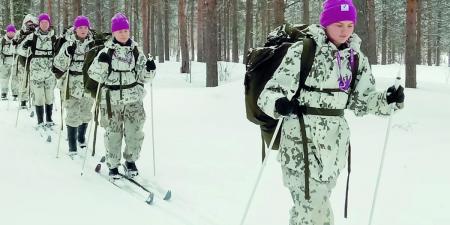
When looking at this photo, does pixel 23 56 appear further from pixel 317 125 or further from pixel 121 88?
pixel 317 125

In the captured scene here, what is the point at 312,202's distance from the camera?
3654 millimetres

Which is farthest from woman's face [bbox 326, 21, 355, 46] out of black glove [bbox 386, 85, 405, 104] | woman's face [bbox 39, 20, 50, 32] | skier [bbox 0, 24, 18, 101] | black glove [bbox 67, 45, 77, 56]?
skier [bbox 0, 24, 18, 101]

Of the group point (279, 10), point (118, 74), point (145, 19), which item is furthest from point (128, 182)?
point (145, 19)

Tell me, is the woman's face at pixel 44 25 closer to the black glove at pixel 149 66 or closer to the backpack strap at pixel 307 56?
the black glove at pixel 149 66

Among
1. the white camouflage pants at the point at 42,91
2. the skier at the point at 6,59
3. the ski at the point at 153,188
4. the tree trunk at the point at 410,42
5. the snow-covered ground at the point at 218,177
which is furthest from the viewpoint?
the skier at the point at 6,59

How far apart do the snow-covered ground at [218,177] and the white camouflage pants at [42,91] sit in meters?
0.73

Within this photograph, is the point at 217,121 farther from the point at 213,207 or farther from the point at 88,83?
the point at 213,207

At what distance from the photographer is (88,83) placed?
6.82m

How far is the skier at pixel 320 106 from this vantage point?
A: 3588mm

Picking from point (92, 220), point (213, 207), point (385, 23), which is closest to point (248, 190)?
point (213, 207)

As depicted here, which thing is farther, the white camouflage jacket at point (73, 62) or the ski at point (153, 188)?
the white camouflage jacket at point (73, 62)

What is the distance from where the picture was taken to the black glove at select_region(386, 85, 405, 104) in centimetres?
360

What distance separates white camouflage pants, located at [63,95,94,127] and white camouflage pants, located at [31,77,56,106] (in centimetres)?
169

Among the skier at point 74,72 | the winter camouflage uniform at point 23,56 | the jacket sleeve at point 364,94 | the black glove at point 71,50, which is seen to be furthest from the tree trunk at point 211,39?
the jacket sleeve at point 364,94
